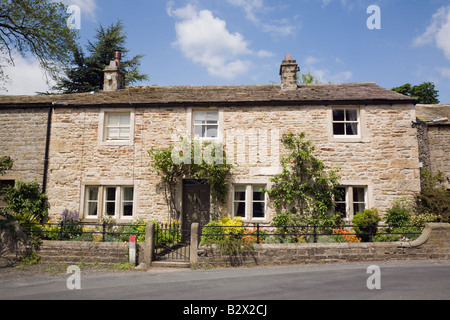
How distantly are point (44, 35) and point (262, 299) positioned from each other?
12.9m

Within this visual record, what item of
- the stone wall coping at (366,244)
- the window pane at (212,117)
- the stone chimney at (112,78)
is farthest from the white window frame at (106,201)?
the stone wall coping at (366,244)

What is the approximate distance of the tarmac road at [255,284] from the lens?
562 cm

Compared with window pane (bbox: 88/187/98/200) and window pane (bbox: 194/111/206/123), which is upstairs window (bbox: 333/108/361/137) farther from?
window pane (bbox: 88/187/98/200)

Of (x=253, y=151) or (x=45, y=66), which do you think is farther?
(x=45, y=66)

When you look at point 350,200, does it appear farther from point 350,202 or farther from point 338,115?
point 338,115

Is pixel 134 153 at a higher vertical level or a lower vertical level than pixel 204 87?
lower

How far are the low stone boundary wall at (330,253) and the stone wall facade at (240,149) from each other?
2.36 metres

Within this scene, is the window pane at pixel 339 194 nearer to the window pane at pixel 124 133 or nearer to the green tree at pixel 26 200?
the window pane at pixel 124 133

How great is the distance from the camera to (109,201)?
1183 cm

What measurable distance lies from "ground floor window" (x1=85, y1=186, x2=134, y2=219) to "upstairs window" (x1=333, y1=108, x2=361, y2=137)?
27.9 feet

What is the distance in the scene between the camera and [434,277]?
667cm

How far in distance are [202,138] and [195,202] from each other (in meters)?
2.57

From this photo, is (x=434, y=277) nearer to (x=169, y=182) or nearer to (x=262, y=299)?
(x=262, y=299)
